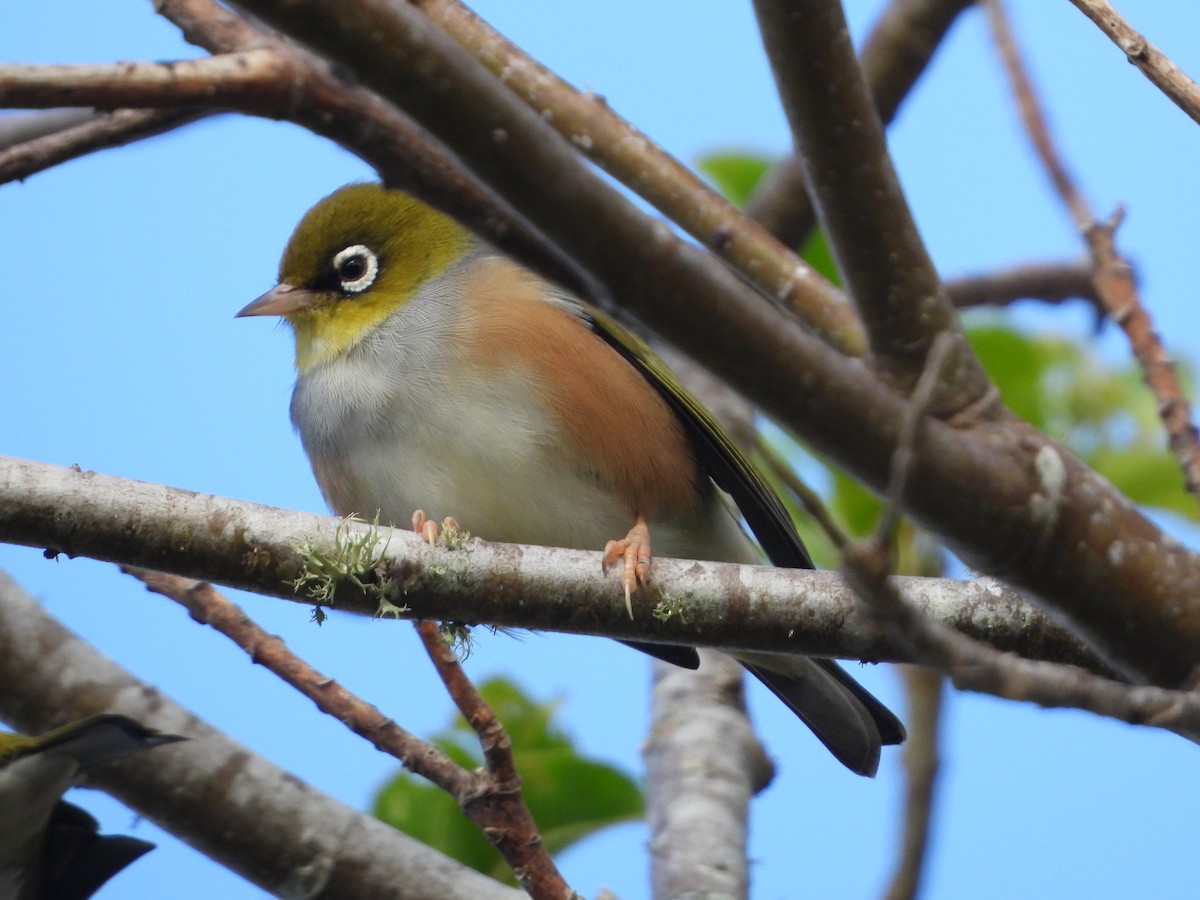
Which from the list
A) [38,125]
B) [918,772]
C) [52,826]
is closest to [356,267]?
[38,125]

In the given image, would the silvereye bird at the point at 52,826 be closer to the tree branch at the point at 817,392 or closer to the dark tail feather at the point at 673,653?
the dark tail feather at the point at 673,653

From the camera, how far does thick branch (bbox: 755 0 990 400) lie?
96.3 inches

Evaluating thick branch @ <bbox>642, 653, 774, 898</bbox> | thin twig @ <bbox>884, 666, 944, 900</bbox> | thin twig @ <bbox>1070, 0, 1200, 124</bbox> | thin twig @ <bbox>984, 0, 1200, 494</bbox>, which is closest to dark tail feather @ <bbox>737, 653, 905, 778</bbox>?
thin twig @ <bbox>884, 666, 944, 900</bbox>

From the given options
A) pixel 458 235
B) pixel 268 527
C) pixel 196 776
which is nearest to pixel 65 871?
pixel 196 776

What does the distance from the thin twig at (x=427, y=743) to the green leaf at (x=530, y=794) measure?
4.25 ft

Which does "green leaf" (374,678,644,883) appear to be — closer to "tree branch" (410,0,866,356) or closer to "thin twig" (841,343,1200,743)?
"tree branch" (410,0,866,356)

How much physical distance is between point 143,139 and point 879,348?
2.45 m

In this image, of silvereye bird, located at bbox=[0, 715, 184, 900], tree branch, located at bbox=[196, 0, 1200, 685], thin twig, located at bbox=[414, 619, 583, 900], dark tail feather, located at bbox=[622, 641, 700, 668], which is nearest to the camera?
tree branch, located at bbox=[196, 0, 1200, 685]

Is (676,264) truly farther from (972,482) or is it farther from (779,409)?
(972,482)

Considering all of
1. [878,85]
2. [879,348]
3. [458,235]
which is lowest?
[879,348]

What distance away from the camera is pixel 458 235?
5.32 meters

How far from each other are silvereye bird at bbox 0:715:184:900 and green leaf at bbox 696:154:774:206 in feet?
15.5

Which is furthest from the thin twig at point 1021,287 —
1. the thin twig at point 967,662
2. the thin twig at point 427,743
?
the thin twig at point 967,662

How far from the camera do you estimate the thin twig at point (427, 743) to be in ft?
12.2
